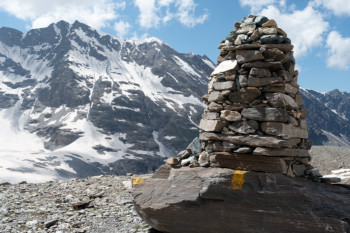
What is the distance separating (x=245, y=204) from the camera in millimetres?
9102

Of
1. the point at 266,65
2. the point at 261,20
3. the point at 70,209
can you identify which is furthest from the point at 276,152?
the point at 70,209

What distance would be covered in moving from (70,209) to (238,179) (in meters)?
8.38

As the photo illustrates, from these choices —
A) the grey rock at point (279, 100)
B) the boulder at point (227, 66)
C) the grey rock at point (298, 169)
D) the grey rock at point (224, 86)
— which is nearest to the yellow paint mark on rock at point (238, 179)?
the grey rock at point (298, 169)

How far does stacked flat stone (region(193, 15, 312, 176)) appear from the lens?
9.46m

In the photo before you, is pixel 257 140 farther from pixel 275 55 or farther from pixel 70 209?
pixel 70 209

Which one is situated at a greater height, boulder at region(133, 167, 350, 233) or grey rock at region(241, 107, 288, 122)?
grey rock at region(241, 107, 288, 122)

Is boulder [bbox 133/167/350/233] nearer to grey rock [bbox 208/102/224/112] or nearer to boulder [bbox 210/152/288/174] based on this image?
boulder [bbox 210/152/288/174]

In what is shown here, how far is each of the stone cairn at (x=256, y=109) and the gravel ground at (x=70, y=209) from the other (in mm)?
4209

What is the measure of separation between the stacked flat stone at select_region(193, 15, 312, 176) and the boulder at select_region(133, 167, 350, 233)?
20.7 inches

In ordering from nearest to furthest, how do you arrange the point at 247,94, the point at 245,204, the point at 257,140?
the point at 245,204, the point at 257,140, the point at 247,94

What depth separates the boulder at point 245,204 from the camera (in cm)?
882

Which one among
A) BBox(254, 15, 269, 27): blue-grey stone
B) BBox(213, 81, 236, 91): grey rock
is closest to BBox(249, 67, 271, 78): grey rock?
BBox(213, 81, 236, 91): grey rock

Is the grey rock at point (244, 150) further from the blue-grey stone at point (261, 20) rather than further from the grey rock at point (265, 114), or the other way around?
the blue-grey stone at point (261, 20)

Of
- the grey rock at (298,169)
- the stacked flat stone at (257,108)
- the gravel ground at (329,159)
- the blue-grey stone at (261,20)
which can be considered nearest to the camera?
the stacked flat stone at (257,108)
